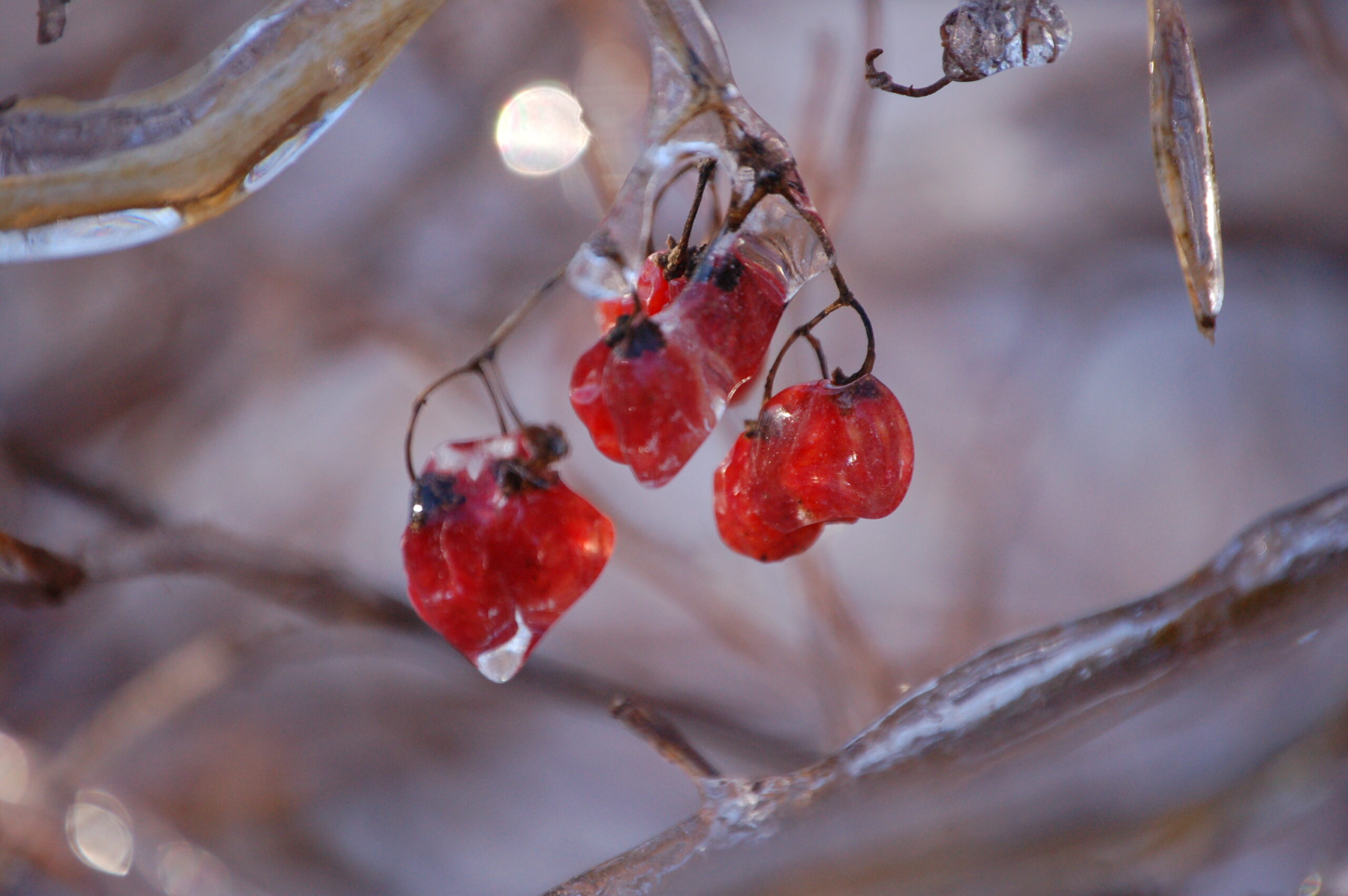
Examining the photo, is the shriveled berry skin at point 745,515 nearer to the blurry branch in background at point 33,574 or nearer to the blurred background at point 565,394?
the blurry branch in background at point 33,574

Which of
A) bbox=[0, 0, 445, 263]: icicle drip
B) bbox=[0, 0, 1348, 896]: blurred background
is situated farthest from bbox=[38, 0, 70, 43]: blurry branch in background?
bbox=[0, 0, 1348, 896]: blurred background

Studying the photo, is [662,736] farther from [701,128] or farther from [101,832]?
[101,832]

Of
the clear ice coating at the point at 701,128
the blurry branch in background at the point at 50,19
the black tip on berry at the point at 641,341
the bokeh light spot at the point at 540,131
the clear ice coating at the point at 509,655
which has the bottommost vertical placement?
the clear ice coating at the point at 509,655

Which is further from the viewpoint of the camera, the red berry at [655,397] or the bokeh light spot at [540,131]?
the bokeh light spot at [540,131]

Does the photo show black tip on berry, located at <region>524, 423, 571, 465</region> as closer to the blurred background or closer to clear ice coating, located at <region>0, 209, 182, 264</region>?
clear ice coating, located at <region>0, 209, 182, 264</region>

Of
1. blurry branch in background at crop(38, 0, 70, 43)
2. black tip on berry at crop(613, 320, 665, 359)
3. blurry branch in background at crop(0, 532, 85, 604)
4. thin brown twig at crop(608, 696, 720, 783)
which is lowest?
thin brown twig at crop(608, 696, 720, 783)

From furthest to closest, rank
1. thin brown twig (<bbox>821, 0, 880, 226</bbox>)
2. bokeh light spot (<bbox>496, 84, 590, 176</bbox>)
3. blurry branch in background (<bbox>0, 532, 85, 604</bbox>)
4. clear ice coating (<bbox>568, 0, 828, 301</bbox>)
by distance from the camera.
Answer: bokeh light spot (<bbox>496, 84, 590, 176</bbox>), thin brown twig (<bbox>821, 0, 880, 226</bbox>), blurry branch in background (<bbox>0, 532, 85, 604</bbox>), clear ice coating (<bbox>568, 0, 828, 301</bbox>)

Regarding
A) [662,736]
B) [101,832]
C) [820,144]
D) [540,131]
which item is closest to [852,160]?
[820,144]

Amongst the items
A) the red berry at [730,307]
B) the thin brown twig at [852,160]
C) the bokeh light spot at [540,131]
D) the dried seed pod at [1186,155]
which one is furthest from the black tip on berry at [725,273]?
the bokeh light spot at [540,131]
